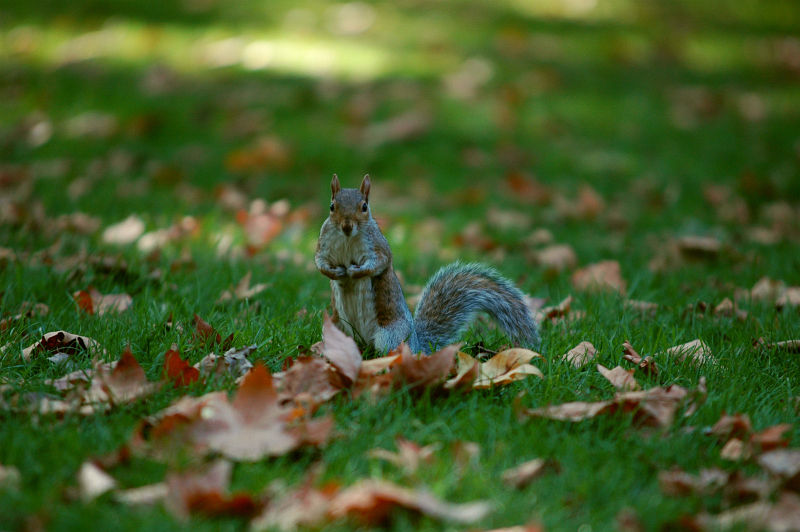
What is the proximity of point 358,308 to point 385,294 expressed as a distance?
0.10m

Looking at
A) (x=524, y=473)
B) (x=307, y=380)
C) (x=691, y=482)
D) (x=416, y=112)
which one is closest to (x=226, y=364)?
(x=307, y=380)

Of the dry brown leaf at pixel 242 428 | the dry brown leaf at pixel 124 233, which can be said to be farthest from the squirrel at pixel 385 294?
the dry brown leaf at pixel 124 233

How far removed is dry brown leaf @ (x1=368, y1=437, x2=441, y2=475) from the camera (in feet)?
5.63

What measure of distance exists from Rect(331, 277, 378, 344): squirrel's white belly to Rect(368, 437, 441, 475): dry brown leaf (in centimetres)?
69

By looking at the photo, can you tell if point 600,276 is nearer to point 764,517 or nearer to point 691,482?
point 691,482

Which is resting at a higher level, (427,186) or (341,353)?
(341,353)

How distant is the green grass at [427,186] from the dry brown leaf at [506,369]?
0.15 ft

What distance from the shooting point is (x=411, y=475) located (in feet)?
5.54

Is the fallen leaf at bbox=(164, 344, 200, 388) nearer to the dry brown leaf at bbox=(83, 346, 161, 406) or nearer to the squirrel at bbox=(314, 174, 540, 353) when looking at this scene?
the dry brown leaf at bbox=(83, 346, 161, 406)

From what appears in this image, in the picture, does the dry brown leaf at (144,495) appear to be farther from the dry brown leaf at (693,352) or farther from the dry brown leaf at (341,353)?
the dry brown leaf at (693,352)

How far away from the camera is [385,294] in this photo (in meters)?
2.47

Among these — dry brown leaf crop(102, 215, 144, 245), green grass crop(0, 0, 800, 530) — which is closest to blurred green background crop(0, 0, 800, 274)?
green grass crop(0, 0, 800, 530)

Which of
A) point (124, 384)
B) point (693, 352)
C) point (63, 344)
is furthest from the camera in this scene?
point (693, 352)

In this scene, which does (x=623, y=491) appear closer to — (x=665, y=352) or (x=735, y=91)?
(x=665, y=352)
